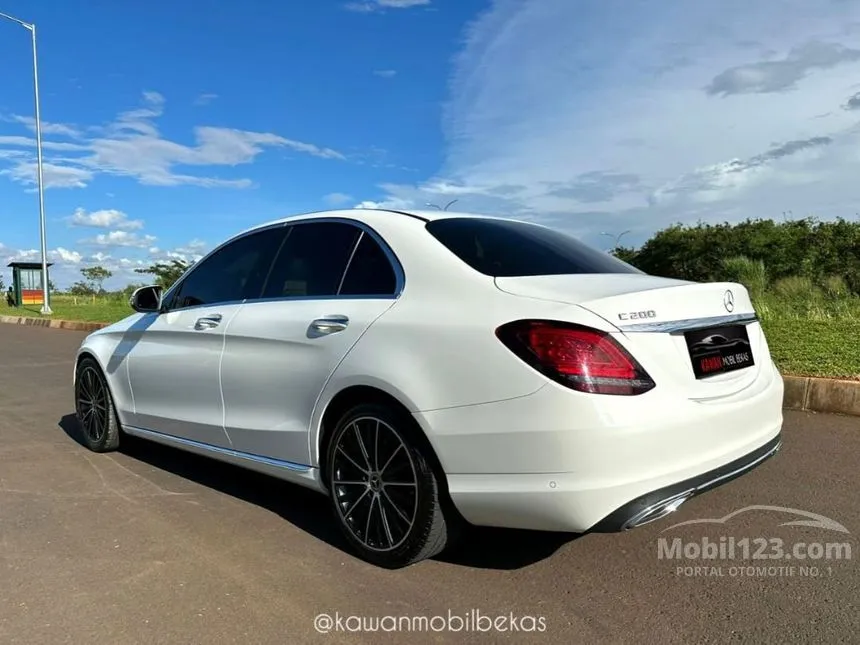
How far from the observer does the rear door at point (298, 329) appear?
10.9 feet

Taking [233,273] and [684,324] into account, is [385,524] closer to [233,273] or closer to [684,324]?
[684,324]

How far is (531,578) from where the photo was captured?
3.04 meters

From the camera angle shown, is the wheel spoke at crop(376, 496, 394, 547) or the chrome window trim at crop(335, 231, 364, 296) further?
the chrome window trim at crop(335, 231, 364, 296)

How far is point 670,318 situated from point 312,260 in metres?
1.93

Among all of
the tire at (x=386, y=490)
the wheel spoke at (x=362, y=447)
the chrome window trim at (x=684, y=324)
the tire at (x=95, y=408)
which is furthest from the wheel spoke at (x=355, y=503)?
the tire at (x=95, y=408)

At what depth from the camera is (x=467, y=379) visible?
2734 millimetres

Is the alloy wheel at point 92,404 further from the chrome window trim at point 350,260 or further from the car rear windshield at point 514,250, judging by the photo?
the car rear windshield at point 514,250

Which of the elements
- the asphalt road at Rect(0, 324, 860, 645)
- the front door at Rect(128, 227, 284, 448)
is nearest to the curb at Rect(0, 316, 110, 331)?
the front door at Rect(128, 227, 284, 448)

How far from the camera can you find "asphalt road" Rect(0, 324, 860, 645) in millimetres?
2645

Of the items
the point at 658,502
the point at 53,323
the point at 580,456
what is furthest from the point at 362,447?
the point at 53,323

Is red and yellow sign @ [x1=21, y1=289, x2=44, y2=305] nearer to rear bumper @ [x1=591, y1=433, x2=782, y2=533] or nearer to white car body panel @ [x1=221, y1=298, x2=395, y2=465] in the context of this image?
white car body panel @ [x1=221, y1=298, x2=395, y2=465]

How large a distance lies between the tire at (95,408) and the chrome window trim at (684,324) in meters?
4.04

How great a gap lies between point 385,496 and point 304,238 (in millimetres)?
1582

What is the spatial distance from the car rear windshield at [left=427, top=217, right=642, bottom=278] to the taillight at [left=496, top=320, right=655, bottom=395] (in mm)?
519
